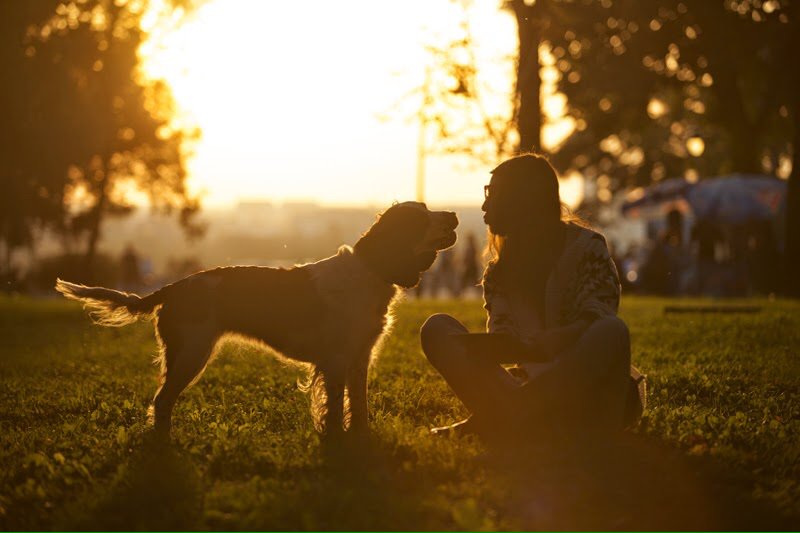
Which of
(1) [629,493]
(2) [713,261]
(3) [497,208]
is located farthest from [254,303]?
(2) [713,261]

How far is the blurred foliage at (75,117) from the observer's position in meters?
21.6

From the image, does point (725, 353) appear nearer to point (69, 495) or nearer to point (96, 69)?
point (69, 495)

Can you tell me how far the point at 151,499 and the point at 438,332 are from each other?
200cm

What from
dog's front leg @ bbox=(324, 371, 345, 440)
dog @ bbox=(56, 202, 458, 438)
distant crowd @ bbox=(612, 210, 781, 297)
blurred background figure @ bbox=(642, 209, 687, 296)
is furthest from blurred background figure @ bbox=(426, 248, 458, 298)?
dog's front leg @ bbox=(324, 371, 345, 440)

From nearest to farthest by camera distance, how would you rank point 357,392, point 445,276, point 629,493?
1. point 629,493
2. point 357,392
3. point 445,276

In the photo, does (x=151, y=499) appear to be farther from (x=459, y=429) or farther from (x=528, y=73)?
(x=528, y=73)

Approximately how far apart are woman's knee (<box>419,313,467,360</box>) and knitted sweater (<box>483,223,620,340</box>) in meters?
0.28

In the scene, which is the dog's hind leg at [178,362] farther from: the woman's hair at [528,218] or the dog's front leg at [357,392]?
the woman's hair at [528,218]

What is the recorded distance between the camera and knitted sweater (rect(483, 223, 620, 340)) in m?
5.72

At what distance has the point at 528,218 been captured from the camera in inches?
231

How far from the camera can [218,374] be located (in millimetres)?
9938

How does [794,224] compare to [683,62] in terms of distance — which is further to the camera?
[683,62]

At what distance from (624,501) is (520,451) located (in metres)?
0.96

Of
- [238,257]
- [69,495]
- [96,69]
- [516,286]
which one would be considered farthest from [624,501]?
[238,257]
